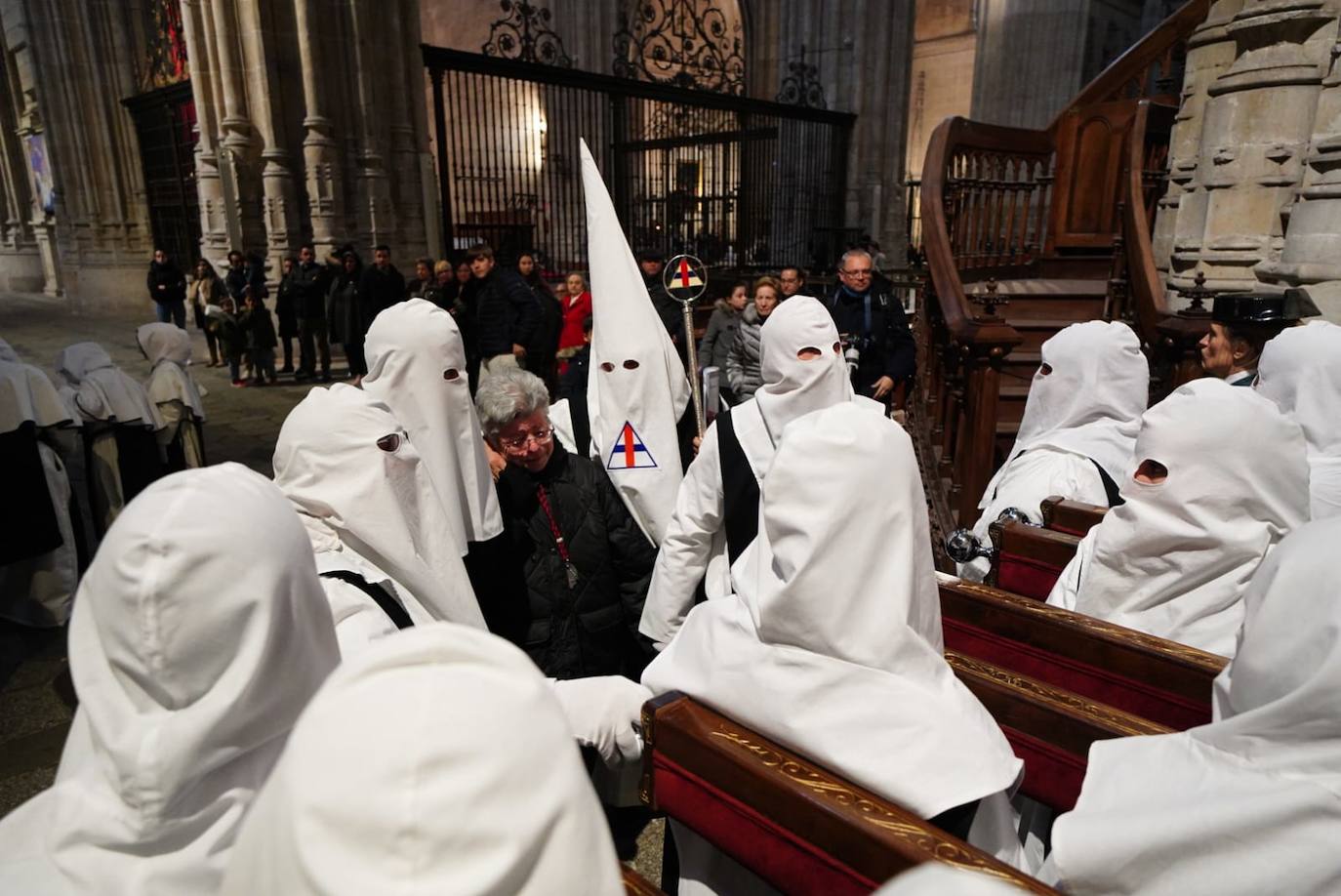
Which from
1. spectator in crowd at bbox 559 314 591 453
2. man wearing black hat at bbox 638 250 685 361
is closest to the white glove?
spectator in crowd at bbox 559 314 591 453

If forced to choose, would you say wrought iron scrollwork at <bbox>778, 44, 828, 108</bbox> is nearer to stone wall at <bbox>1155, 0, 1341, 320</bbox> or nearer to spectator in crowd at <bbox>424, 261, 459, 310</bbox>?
spectator in crowd at <bbox>424, 261, 459, 310</bbox>

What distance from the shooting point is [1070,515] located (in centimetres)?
261

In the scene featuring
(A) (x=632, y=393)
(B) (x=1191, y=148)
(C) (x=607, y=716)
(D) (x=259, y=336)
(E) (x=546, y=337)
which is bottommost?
(C) (x=607, y=716)

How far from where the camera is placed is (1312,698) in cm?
111

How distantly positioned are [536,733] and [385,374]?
87.5 inches

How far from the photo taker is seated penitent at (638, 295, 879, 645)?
255 cm

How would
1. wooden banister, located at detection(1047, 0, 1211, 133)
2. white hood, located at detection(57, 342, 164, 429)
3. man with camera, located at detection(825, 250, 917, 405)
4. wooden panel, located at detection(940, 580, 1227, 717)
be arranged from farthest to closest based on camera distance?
1. wooden banister, located at detection(1047, 0, 1211, 133)
2. man with camera, located at detection(825, 250, 917, 405)
3. white hood, located at detection(57, 342, 164, 429)
4. wooden panel, located at detection(940, 580, 1227, 717)

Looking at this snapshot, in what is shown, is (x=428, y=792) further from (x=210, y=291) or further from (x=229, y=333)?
(x=210, y=291)

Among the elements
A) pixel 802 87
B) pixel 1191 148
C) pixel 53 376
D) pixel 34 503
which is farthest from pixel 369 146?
pixel 1191 148

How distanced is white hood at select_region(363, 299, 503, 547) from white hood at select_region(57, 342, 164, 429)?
254cm

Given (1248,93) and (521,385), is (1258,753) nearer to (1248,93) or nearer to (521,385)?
(521,385)

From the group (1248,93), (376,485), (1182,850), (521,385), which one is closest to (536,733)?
(1182,850)

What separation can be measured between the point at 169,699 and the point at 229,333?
9062mm

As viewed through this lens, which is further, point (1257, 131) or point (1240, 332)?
point (1257, 131)
